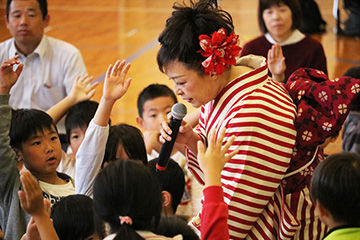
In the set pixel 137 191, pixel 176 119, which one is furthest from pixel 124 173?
pixel 176 119

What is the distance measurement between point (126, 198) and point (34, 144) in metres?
1.01

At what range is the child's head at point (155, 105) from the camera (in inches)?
121

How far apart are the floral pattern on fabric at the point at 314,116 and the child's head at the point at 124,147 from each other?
70cm

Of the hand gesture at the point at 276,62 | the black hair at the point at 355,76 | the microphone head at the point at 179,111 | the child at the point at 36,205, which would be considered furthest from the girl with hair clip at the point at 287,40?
the child at the point at 36,205

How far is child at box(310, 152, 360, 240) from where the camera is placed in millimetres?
1548

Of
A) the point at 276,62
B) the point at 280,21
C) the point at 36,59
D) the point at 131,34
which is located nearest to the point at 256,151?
the point at 276,62

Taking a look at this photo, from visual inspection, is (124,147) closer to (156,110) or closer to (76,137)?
(76,137)

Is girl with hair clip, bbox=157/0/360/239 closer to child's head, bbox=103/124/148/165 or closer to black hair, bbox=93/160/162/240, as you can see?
black hair, bbox=93/160/162/240

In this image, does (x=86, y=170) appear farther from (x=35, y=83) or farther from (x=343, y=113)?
(x=35, y=83)

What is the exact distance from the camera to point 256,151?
1.72 m

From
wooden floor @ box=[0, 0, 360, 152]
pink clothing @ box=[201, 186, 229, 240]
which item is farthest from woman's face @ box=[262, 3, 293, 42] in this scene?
pink clothing @ box=[201, 186, 229, 240]

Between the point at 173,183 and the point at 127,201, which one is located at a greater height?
the point at 127,201

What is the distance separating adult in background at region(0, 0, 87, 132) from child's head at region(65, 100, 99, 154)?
28.9 inches

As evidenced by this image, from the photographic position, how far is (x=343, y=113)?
5.82 ft
